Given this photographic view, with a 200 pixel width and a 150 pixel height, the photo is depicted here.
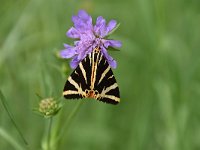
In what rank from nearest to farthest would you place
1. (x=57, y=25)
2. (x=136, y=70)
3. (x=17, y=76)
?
(x=17, y=76)
(x=57, y=25)
(x=136, y=70)

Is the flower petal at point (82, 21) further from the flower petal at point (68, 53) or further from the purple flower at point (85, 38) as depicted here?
the flower petal at point (68, 53)

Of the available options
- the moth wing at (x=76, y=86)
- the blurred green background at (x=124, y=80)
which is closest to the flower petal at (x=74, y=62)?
the moth wing at (x=76, y=86)

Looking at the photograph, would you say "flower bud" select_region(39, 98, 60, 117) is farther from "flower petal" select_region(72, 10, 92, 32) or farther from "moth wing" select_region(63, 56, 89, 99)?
"flower petal" select_region(72, 10, 92, 32)

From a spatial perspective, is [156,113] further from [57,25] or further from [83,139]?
[57,25]

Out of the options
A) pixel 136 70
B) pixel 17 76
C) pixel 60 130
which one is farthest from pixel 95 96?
pixel 136 70

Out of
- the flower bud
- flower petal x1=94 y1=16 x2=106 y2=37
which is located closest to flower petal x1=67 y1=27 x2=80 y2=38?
flower petal x1=94 y1=16 x2=106 y2=37

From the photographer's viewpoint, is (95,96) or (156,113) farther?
(156,113)
